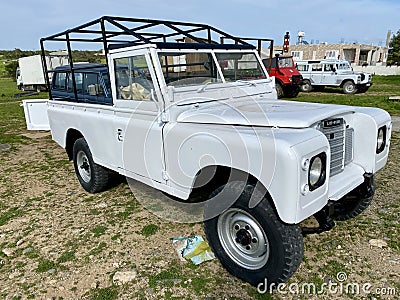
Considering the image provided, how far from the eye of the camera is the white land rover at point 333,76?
16781 mm

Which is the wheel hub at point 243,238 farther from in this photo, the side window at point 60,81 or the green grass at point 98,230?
the side window at point 60,81

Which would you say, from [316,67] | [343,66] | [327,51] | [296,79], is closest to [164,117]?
[296,79]

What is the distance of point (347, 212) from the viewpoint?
12.2ft

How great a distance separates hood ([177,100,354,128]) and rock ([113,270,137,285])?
1494 mm

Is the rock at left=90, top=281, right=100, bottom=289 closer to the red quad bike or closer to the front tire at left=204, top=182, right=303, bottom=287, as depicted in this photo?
the front tire at left=204, top=182, right=303, bottom=287

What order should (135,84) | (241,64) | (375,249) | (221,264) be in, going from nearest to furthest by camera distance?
1. (221,264)
2. (375,249)
3. (135,84)
4. (241,64)

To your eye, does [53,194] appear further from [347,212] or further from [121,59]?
[347,212]

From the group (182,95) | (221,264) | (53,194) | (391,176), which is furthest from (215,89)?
(391,176)

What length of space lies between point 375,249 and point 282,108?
1699mm

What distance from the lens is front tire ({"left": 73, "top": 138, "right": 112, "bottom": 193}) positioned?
4617 mm

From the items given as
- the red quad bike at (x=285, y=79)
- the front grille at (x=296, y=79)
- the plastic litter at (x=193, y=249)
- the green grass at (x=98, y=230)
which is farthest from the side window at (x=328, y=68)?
the green grass at (x=98, y=230)

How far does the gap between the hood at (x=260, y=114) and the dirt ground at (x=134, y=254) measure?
138cm

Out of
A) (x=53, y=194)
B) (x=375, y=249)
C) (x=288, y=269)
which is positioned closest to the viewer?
(x=288, y=269)

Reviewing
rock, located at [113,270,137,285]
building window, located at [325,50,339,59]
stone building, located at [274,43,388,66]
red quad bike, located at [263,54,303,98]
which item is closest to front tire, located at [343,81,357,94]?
red quad bike, located at [263,54,303,98]
